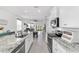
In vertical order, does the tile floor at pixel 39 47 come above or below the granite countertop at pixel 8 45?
below

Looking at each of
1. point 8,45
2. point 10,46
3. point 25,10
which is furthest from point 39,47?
point 10,46

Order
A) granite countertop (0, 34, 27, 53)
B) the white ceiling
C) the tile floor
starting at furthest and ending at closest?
the tile floor → the white ceiling → granite countertop (0, 34, 27, 53)

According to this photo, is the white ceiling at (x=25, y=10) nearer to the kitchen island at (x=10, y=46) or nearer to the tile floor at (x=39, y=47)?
the kitchen island at (x=10, y=46)

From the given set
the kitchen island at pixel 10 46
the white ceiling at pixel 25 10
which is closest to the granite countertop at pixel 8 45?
the kitchen island at pixel 10 46

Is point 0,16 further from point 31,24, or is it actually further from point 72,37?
point 31,24

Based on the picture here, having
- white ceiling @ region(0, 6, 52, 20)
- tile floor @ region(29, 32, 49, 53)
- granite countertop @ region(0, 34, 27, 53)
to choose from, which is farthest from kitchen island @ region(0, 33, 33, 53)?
tile floor @ region(29, 32, 49, 53)

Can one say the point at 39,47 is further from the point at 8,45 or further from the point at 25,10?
the point at 8,45

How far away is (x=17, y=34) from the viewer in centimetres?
290

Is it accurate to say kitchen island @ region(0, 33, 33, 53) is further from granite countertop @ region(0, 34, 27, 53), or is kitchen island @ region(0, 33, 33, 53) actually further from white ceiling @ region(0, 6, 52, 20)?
white ceiling @ region(0, 6, 52, 20)
